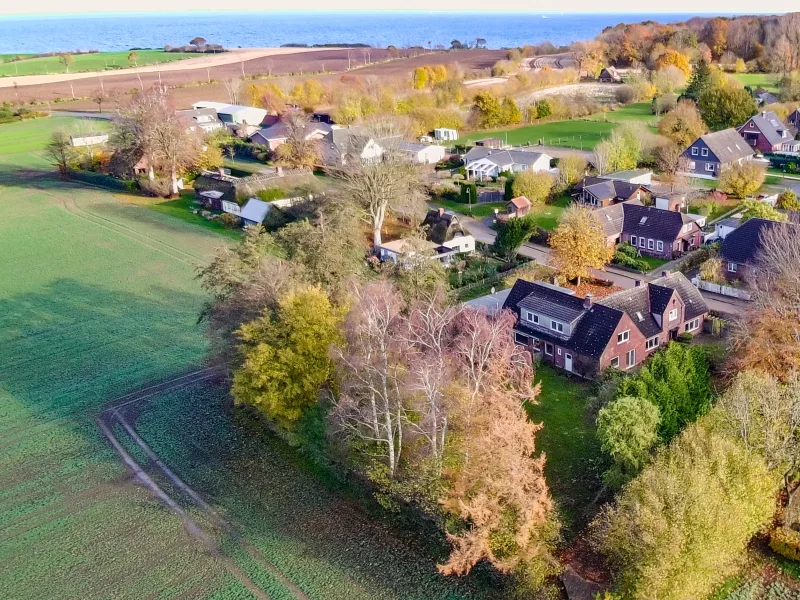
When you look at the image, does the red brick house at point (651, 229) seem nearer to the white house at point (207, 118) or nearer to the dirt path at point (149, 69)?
the white house at point (207, 118)

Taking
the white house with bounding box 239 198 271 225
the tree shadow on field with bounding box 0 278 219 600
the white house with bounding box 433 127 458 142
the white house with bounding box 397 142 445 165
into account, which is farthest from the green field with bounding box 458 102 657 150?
the tree shadow on field with bounding box 0 278 219 600

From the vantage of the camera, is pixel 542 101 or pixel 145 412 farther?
pixel 542 101

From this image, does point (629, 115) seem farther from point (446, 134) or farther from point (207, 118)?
point (207, 118)

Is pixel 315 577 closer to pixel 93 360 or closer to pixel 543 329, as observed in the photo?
pixel 543 329

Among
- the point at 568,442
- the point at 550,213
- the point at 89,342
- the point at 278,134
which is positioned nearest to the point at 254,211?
the point at 89,342

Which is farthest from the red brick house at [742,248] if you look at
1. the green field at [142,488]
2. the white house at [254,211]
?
the white house at [254,211]

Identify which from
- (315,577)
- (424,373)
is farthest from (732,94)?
(315,577)
